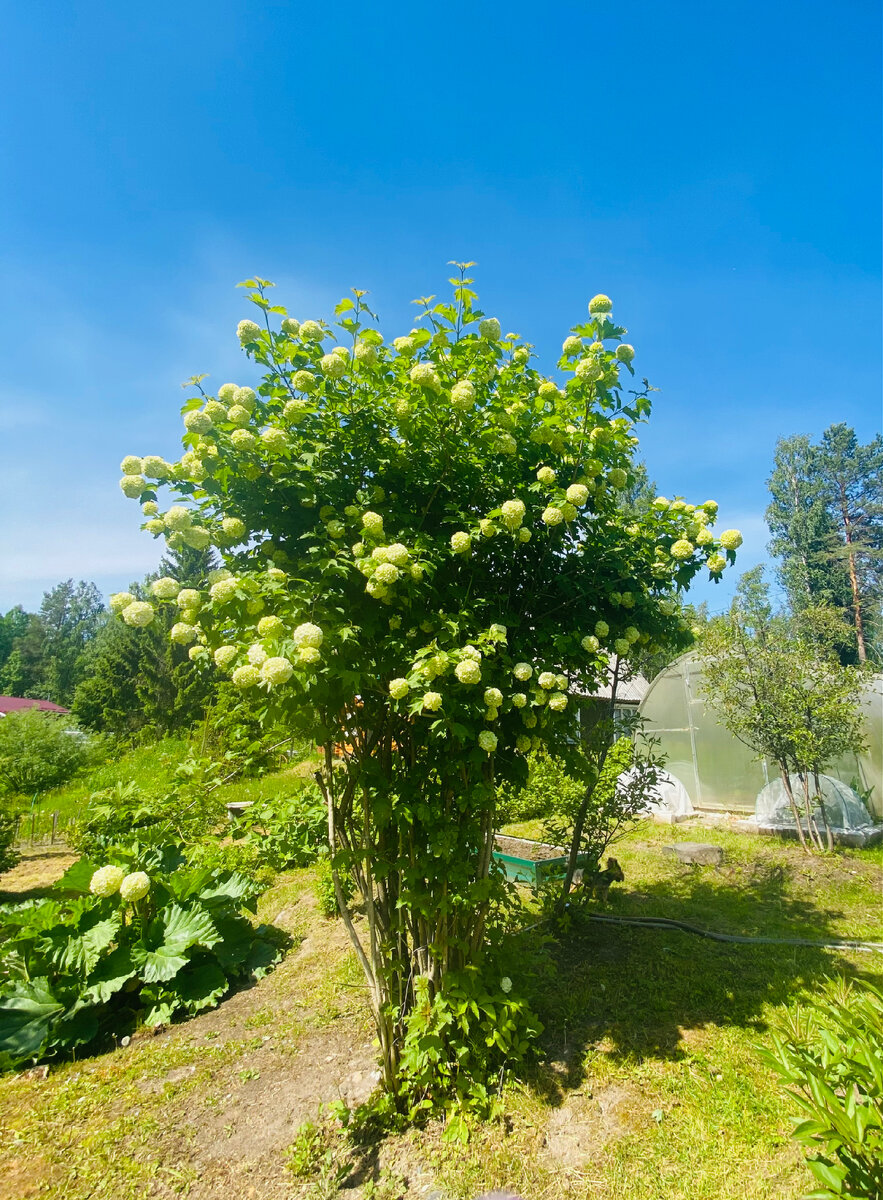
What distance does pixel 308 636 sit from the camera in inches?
76.9

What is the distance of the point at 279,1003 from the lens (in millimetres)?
3713

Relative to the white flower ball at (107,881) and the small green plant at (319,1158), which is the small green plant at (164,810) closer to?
the white flower ball at (107,881)

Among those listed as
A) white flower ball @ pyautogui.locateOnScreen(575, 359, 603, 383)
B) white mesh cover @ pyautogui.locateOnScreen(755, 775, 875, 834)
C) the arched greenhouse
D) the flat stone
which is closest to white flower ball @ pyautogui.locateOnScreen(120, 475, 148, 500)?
white flower ball @ pyautogui.locateOnScreen(575, 359, 603, 383)

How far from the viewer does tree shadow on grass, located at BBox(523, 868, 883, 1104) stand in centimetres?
311

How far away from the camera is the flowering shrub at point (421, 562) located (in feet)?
7.67

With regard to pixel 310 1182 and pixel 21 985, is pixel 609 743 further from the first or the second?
pixel 21 985

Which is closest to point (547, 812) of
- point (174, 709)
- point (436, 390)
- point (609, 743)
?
point (609, 743)

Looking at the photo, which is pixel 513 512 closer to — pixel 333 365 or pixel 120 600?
pixel 333 365

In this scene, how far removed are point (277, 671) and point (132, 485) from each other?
49.9 inches

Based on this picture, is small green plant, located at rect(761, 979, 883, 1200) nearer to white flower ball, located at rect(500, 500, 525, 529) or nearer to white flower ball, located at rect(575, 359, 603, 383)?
white flower ball, located at rect(500, 500, 525, 529)

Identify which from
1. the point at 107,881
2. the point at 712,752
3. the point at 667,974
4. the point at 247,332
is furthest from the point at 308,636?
the point at 712,752

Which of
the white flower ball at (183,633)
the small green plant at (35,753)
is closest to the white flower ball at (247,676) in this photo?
the white flower ball at (183,633)

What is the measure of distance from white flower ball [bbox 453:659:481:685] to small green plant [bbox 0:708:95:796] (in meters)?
8.56

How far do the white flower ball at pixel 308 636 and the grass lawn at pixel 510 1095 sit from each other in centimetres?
204
